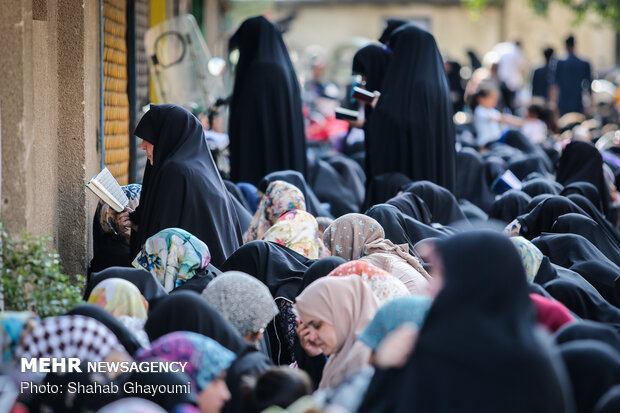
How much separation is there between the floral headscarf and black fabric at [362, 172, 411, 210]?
1913mm

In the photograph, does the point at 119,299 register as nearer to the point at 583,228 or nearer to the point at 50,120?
the point at 50,120

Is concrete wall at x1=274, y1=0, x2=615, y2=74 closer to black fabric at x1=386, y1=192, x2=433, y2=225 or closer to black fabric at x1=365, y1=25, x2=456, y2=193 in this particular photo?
black fabric at x1=365, y1=25, x2=456, y2=193

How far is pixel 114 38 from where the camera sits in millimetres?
6621

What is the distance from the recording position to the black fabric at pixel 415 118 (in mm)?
7191

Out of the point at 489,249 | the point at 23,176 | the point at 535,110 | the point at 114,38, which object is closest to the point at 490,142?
the point at 535,110

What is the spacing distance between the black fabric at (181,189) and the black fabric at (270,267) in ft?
1.11

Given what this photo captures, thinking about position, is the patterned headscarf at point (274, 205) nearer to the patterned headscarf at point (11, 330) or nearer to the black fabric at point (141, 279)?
the black fabric at point (141, 279)

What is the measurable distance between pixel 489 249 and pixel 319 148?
906 cm

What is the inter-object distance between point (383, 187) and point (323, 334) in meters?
3.54

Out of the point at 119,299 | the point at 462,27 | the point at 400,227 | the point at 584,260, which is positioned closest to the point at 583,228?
the point at 584,260

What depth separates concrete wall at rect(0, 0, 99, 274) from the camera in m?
3.95

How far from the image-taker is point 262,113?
7543 millimetres

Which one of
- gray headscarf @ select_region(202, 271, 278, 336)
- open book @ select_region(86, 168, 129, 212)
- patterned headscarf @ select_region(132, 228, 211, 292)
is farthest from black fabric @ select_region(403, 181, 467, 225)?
gray headscarf @ select_region(202, 271, 278, 336)

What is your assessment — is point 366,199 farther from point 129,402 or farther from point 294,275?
point 129,402
